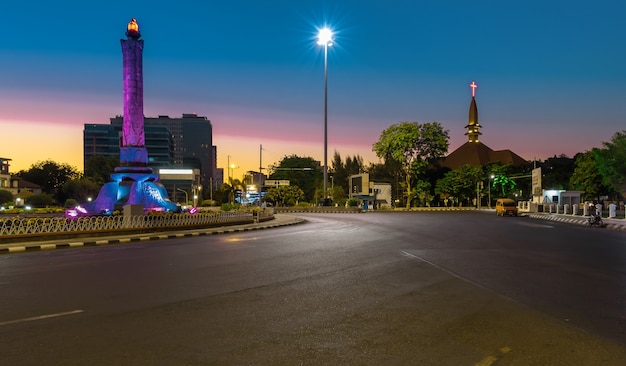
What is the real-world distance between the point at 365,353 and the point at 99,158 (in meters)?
106

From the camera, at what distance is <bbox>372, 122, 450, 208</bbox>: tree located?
74.0 metres

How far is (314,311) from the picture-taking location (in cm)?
666

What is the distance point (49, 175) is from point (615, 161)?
102m

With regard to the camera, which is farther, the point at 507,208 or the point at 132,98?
the point at 507,208

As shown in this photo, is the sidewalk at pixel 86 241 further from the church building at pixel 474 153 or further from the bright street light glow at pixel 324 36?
the church building at pixel 474 153

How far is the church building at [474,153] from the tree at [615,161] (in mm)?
39236

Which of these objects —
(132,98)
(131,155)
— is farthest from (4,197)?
(132,98)

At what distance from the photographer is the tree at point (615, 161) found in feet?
152

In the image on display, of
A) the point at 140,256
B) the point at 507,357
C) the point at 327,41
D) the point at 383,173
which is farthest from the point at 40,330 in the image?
the point at 383,173

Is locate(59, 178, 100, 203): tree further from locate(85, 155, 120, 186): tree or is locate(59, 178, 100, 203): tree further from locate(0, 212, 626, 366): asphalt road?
locate(0, 212, 626, 366): asphalt road

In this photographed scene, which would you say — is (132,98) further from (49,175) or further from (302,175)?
(302,175)

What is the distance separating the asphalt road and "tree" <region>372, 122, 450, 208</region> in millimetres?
62543

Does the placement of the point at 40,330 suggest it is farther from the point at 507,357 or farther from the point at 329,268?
the point at 329,268

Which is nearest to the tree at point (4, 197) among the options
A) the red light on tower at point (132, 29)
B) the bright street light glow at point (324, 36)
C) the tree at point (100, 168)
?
the tree at point (100, 168)
